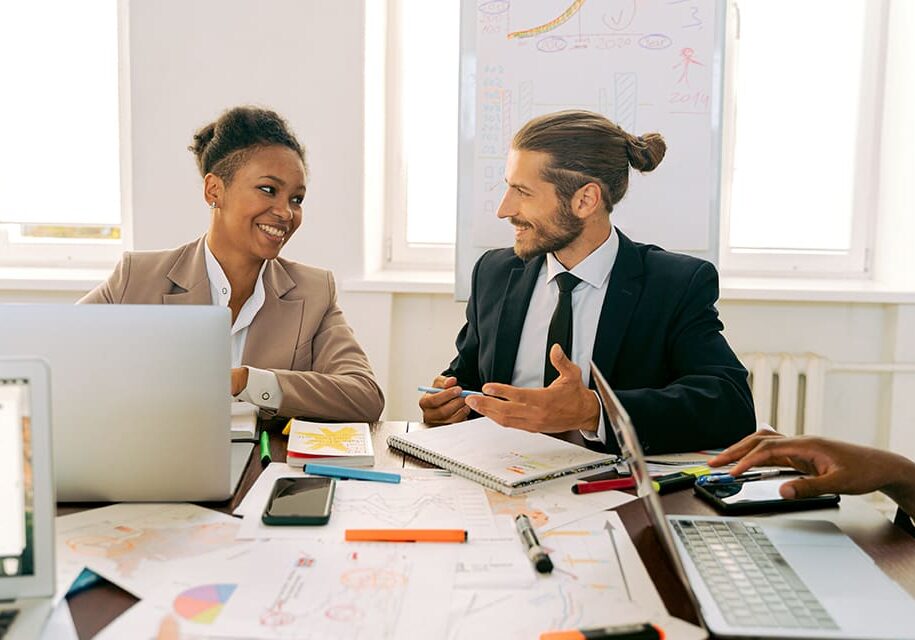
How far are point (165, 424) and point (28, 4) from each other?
2.64 meters

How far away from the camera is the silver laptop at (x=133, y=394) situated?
1114mm

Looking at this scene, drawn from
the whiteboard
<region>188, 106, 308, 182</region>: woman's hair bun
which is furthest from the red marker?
the whiteboard

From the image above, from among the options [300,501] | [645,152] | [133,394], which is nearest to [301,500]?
[300,501]

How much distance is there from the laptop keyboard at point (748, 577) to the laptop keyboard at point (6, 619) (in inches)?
25.6

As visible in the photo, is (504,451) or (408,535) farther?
(504,451)

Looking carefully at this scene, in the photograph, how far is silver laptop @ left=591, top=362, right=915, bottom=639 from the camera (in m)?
0.83

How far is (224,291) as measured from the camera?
196cm

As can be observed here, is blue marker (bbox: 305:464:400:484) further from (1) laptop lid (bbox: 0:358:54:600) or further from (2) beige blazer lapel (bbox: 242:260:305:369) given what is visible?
(2) beige blazer lapel (bbox: 242:260:305:369)

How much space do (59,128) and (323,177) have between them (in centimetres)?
104

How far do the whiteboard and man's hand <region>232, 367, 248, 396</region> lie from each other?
143 centimetres

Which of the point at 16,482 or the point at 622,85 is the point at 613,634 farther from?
the point at 622,85

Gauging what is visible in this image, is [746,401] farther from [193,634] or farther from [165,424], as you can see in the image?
[193,634]

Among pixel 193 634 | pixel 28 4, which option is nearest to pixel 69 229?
pixel 28 4

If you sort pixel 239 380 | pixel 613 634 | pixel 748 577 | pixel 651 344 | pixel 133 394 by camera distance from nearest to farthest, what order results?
pixel 613 634 < pixel 748 577 < pixel 133 394 < pixel 239 380 < pixel 651 344
